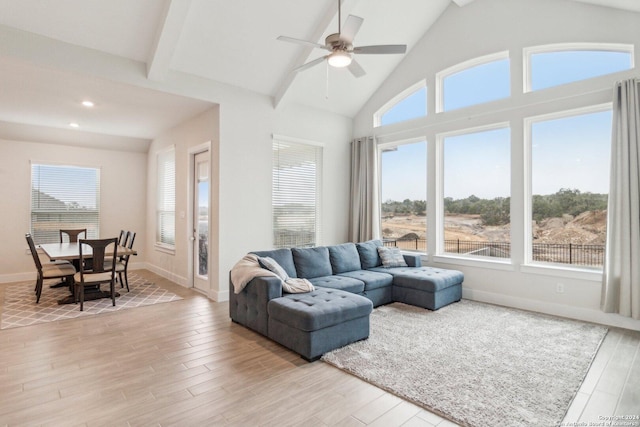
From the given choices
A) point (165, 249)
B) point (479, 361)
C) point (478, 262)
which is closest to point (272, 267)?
point (479, 361)

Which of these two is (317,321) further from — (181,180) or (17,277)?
(17,277)

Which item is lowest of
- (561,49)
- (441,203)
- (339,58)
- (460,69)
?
(441,203)

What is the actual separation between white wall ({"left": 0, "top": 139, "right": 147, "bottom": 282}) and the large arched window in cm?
565

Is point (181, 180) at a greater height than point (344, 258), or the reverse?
point (181, 180)

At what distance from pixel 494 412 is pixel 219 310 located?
140 inches

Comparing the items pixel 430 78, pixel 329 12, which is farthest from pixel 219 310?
pixel 430 78

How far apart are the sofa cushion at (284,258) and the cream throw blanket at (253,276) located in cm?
30

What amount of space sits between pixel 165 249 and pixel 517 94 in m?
6.85

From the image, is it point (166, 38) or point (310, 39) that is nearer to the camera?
point (166, 38)

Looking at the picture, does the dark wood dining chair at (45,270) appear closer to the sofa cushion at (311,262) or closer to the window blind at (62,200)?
the window blind at (62,200)

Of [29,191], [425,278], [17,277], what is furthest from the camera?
[29,191]

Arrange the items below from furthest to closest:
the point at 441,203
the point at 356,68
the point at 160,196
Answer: the point at 160,196, the point at 441,203, the point at 356,68

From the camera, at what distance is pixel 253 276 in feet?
12.7

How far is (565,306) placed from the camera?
4477 mm
